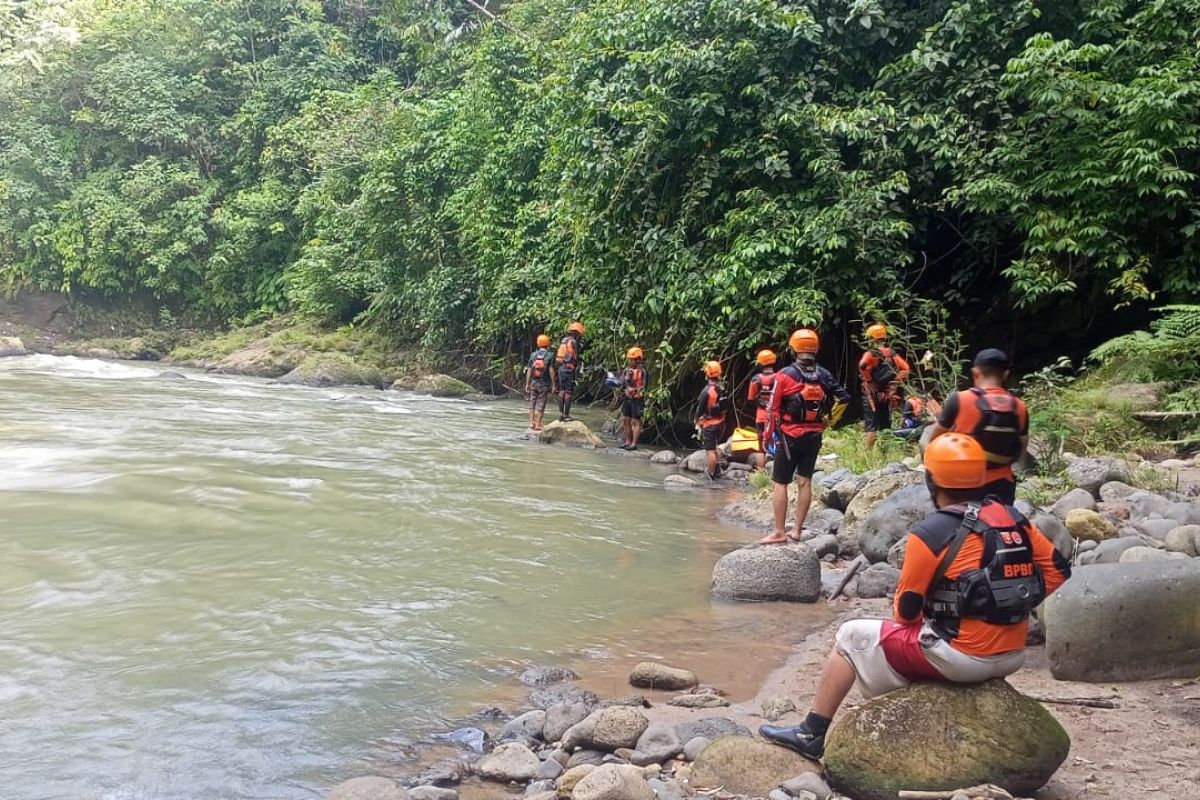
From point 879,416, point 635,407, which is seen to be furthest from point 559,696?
point 635,407

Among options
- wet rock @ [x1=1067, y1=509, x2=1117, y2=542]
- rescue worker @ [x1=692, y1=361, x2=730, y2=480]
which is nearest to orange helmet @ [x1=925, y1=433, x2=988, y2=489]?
wet rock @ [x1=1067, y1=509, x2=1117, y2=542]

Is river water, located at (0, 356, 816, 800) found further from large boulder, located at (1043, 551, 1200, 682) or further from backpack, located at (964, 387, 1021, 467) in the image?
backpack, located at (964, 387, 1021, 467)

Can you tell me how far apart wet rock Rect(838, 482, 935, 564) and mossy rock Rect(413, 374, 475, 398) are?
1640 centimetres

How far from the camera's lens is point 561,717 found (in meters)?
4.52

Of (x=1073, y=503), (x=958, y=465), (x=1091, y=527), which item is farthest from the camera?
(x=1073, y=503)

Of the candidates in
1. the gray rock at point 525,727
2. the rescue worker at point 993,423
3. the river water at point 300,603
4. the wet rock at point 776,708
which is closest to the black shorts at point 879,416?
the river water at point 300,603

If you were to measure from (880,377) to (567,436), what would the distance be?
5.47 meters

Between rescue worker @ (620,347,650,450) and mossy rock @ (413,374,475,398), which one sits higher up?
rescue worker @ (620,347,650,450)

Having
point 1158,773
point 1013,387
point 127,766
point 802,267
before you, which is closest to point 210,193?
point 802,267

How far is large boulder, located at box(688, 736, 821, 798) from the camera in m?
3.58

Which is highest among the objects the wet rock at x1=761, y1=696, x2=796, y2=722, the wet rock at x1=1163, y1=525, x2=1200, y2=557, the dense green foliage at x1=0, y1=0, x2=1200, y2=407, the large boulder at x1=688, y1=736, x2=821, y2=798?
the dense green foliage at x1=0, y1=0, x2=1200, y2=407

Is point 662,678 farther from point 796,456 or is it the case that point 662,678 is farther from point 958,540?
point 796,456

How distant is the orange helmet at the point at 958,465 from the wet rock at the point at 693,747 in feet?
5.05

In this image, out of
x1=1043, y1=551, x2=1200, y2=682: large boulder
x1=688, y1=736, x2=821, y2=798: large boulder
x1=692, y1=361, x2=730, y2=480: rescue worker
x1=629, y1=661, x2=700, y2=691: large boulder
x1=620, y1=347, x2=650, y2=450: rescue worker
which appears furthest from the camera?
x1=620, y1=347, x2=650, y2=450: rescue worker
